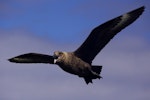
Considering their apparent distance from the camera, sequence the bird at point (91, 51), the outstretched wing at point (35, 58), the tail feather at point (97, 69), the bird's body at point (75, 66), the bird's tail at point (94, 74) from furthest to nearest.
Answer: the outstretched wing at point (35, 58), the tail feather at point (97, 69), the bird's tail at point (94, 74), the bird at point (91, 51), the bird's body at point (75, 66)

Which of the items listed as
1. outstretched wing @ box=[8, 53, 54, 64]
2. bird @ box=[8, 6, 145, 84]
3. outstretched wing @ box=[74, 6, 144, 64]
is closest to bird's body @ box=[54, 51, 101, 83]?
bird @ box=[8, 6, 145, 84]

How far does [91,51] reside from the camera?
1994 cm

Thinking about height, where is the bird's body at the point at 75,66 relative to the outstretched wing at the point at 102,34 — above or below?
below

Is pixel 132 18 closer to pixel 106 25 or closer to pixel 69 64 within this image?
pixel 106 25

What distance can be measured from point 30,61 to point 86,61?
1891mm

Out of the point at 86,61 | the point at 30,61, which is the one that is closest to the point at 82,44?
the point at 86,61

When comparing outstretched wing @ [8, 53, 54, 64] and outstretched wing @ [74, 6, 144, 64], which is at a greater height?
outstretched wing @ [74, 6, 144, 64]

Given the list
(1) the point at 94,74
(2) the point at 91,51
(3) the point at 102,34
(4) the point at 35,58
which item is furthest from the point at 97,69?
(4) the point at 35,58

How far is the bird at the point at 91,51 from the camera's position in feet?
63.3

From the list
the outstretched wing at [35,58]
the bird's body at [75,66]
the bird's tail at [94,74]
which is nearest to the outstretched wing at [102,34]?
the bird's body at [75,66]

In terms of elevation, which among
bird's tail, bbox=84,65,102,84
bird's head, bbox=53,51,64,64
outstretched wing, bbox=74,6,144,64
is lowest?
bird's tail, bbox=84,65,102,84

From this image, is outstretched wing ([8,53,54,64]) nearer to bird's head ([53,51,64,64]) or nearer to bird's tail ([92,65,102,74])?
bird's head ([53,51,64,64])

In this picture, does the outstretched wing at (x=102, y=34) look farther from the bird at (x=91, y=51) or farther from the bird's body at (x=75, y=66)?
the bird's body at (x=75, y=66)

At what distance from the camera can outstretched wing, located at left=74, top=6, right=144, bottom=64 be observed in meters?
19.5
